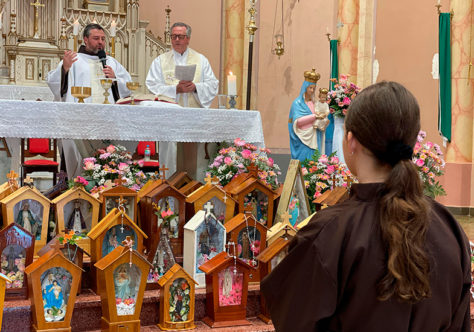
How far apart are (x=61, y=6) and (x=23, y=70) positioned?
1424 millimetres

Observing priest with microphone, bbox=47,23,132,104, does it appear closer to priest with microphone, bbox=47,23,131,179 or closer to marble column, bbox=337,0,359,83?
priest with microphone, bbox=47,23,131,179

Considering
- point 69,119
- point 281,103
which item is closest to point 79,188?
point 69,119

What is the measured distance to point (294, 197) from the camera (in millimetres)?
4664

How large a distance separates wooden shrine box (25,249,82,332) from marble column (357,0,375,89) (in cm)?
841

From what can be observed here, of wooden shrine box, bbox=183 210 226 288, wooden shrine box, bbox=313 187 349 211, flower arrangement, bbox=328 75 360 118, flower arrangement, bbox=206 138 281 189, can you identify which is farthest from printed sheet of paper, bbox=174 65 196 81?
wooden shrine box, bbox=183 210 226 288

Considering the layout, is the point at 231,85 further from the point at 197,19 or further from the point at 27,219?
the point at 197,19

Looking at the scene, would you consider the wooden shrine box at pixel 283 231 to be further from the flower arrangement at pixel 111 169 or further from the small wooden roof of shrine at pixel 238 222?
the flower arrangement at pixel 111 169

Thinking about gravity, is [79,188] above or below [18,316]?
above

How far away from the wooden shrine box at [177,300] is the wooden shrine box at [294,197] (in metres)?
1.22

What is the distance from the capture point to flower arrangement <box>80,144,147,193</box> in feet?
17.4

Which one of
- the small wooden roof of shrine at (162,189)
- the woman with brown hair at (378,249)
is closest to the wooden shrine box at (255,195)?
the small wooden roof of shrine at (162,189)

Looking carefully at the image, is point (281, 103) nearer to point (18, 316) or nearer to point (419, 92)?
point (419, 92)

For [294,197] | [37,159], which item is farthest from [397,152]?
[37,159]

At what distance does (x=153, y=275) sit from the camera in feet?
12.3
